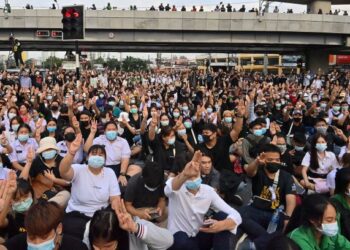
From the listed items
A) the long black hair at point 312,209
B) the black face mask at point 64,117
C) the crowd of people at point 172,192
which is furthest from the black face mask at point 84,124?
the long black hair at point 312,209

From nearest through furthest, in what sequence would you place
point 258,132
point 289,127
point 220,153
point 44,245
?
point 44,245
point 220,153
point 258,132
point 289,127

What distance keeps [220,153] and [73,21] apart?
8.23 meters

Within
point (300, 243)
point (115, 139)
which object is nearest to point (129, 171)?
point (115, 139)

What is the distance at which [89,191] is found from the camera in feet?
15.8

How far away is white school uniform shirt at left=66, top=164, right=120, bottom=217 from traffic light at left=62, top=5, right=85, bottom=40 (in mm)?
9066

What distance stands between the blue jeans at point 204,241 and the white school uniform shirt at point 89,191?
39.9 inches

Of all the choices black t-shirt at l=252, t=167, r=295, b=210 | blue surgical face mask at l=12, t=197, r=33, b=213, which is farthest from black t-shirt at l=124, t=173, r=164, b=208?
black t-shirt at l=252, t=167, r=295, b=210

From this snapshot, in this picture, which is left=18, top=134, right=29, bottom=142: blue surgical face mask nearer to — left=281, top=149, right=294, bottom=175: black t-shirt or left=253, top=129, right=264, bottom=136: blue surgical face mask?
left=253, top=129, right=264, bottom=136: blue surgical face mask

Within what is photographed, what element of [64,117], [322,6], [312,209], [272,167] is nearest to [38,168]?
[272,167]

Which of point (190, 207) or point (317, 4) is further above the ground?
point (317, 4)

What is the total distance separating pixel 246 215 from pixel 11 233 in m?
2.58

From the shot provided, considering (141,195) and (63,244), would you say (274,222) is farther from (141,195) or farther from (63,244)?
(63,244)

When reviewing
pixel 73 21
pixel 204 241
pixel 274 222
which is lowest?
pixel 204 241

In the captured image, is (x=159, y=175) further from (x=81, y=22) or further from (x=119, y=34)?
(x=119, y=34)
